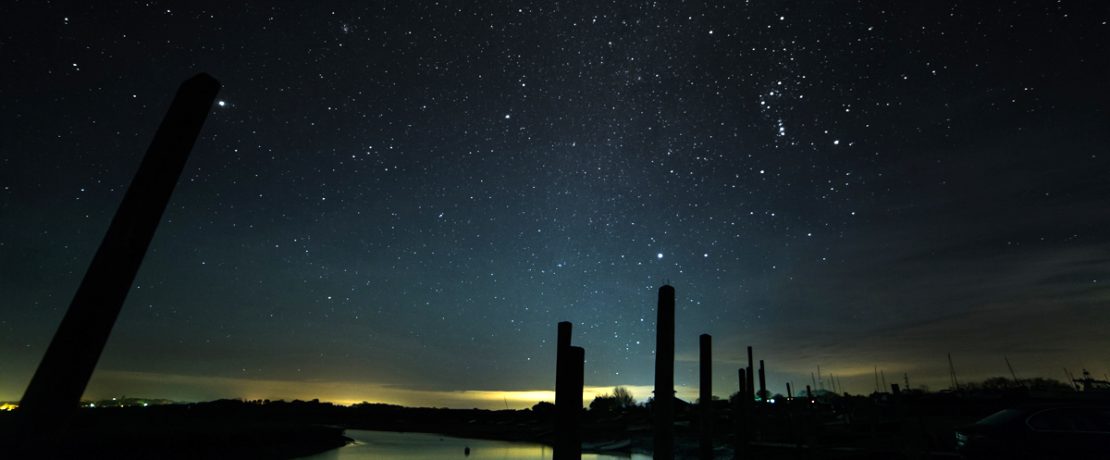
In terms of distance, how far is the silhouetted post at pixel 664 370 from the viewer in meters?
9.91

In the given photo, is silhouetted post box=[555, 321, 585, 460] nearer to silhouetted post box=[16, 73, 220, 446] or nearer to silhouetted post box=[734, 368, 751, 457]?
silhouetted post box=[16, 73, 220, 446]

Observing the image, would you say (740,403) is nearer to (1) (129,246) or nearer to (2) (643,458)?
(1) (129,246)

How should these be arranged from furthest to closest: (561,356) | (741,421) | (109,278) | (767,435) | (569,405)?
(767,435), (741,421), (561,356), (569,405), (109,278)

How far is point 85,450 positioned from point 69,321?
1751 inches

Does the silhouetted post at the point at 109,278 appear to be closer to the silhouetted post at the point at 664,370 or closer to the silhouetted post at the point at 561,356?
the silhouetted post at the point at 561,356

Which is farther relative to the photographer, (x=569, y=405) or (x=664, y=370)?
(x=664, y=370)

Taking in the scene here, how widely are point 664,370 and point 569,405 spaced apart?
9.79 ft

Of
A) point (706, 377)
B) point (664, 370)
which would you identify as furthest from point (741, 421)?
point (664, 370)

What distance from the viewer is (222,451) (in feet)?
153

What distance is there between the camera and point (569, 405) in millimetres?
7559

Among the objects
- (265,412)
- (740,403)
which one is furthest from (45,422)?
(265,412)

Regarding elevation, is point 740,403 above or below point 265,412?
above

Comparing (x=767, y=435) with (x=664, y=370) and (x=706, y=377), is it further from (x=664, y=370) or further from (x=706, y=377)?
(x=664, y=370)

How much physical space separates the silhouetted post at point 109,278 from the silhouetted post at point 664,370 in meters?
7.75
